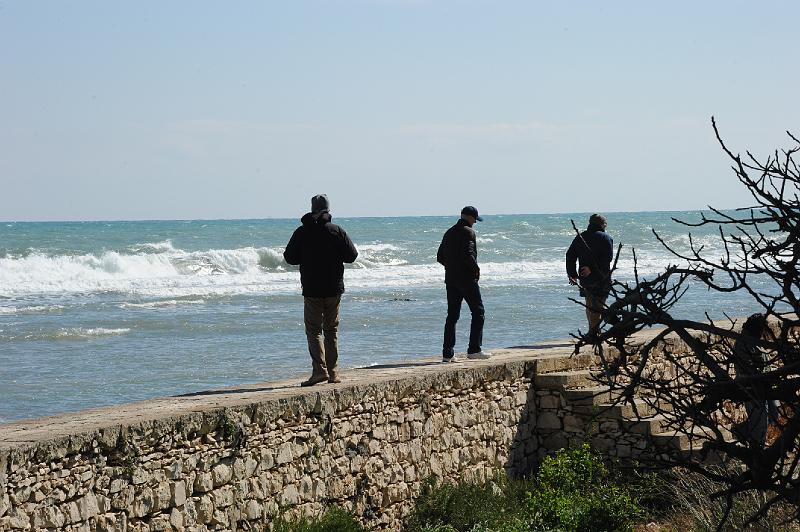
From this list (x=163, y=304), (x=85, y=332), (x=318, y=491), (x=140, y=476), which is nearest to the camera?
(x=140, y=476)

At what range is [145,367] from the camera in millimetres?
16016

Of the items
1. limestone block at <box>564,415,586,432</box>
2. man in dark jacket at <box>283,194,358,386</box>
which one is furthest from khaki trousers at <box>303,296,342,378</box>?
limestone block at <box>564,415,586,432</box>

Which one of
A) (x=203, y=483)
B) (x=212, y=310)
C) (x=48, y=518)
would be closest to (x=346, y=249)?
(x=203, y=483)

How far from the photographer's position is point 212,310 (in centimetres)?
2694

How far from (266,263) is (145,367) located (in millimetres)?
30361

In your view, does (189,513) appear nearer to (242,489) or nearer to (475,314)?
(242,489)

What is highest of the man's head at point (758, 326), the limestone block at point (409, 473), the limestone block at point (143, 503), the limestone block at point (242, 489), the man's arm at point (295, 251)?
the man's arm at point (295, 251)

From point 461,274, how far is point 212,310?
53.8ft

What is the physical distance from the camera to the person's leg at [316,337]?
9328 millimetres

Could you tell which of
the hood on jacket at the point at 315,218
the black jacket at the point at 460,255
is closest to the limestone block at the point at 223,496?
the hood on jacket at the point at 315,218

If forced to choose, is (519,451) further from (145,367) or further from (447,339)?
(145,367)

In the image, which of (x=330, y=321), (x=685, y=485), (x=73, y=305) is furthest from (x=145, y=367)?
(x=73, y=305)

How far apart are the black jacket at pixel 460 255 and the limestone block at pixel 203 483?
419cm

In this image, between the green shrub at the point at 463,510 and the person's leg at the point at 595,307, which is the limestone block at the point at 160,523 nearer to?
the green shrub at the point at 463,510
